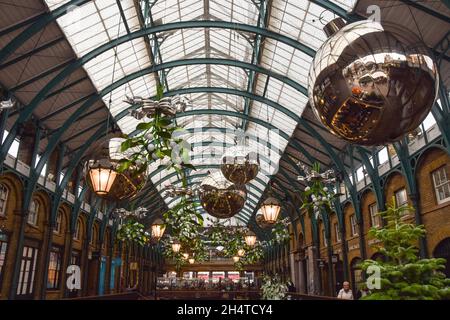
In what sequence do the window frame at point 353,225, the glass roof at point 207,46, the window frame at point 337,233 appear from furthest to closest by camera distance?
1. the window frame at point 337,233
2. the window frame at point 353,225
3. the glass roof at point 207,46

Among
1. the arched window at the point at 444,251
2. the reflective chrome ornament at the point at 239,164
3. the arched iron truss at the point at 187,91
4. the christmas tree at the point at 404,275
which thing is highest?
the arched iron truss at the point at 187,91

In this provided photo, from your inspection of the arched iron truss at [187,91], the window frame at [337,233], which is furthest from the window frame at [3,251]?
the window frame at [337,233]

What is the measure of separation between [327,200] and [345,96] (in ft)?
14.7

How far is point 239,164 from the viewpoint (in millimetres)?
4973

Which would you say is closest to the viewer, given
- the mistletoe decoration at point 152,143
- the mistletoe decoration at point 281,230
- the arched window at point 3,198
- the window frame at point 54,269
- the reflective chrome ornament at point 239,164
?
the mistletoe decoration at point 152,143

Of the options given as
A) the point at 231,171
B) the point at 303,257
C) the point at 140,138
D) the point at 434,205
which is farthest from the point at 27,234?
the point at 303,257

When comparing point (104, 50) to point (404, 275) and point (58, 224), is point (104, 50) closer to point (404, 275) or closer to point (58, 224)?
point (58, 224)

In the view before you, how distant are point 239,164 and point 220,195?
56 centimetres

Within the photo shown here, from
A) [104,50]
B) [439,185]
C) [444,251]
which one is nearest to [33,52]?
[104,50]

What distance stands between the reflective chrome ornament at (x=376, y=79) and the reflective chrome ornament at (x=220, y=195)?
3.30 meters

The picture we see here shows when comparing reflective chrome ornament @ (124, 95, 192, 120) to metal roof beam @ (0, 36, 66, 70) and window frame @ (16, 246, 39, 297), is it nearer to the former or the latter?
metal roof beam @ (0, 36, 66, 70)

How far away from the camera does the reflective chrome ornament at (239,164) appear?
499 centimetres

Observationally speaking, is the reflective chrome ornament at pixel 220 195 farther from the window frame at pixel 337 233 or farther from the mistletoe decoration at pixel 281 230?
the window frame at pixel 337 233

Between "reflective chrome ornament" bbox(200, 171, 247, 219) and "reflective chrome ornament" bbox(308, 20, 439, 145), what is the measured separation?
3296mm
